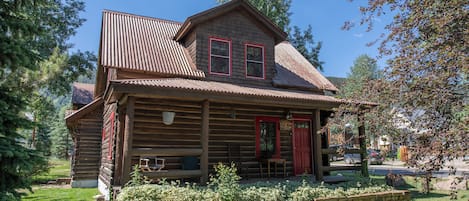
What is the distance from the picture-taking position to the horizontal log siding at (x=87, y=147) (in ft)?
45.3

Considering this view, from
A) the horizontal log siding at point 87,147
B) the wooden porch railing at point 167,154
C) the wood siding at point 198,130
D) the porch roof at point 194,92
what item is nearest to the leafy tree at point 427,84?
the porch roof at point 194,92

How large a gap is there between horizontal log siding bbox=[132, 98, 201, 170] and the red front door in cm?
389

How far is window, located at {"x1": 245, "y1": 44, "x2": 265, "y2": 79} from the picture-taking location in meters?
12.1

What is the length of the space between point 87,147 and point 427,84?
1328 centimetres

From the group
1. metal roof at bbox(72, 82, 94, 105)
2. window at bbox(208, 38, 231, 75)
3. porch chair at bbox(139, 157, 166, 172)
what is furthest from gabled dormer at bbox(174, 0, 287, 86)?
metal roof at bbox(72, 82, 94, 105)

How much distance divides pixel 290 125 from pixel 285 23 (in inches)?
606

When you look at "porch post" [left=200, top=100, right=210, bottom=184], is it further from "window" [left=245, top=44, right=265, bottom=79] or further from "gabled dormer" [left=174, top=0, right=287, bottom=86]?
"window" [left=245, top=44, right=265, bottom=79]

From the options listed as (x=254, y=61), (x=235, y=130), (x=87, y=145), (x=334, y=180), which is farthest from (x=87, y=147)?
(x=334, y=180)

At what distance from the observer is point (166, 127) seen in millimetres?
9977

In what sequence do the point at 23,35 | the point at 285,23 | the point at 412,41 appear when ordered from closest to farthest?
the point at 23,35, the point at 412,41, the point at 285,23

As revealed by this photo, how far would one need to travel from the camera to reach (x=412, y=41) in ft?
19.0

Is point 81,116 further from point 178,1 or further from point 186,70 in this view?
point 178,1

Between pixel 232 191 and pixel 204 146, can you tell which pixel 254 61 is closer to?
pixel 204 146

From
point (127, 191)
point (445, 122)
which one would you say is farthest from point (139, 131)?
point (445, 122)
